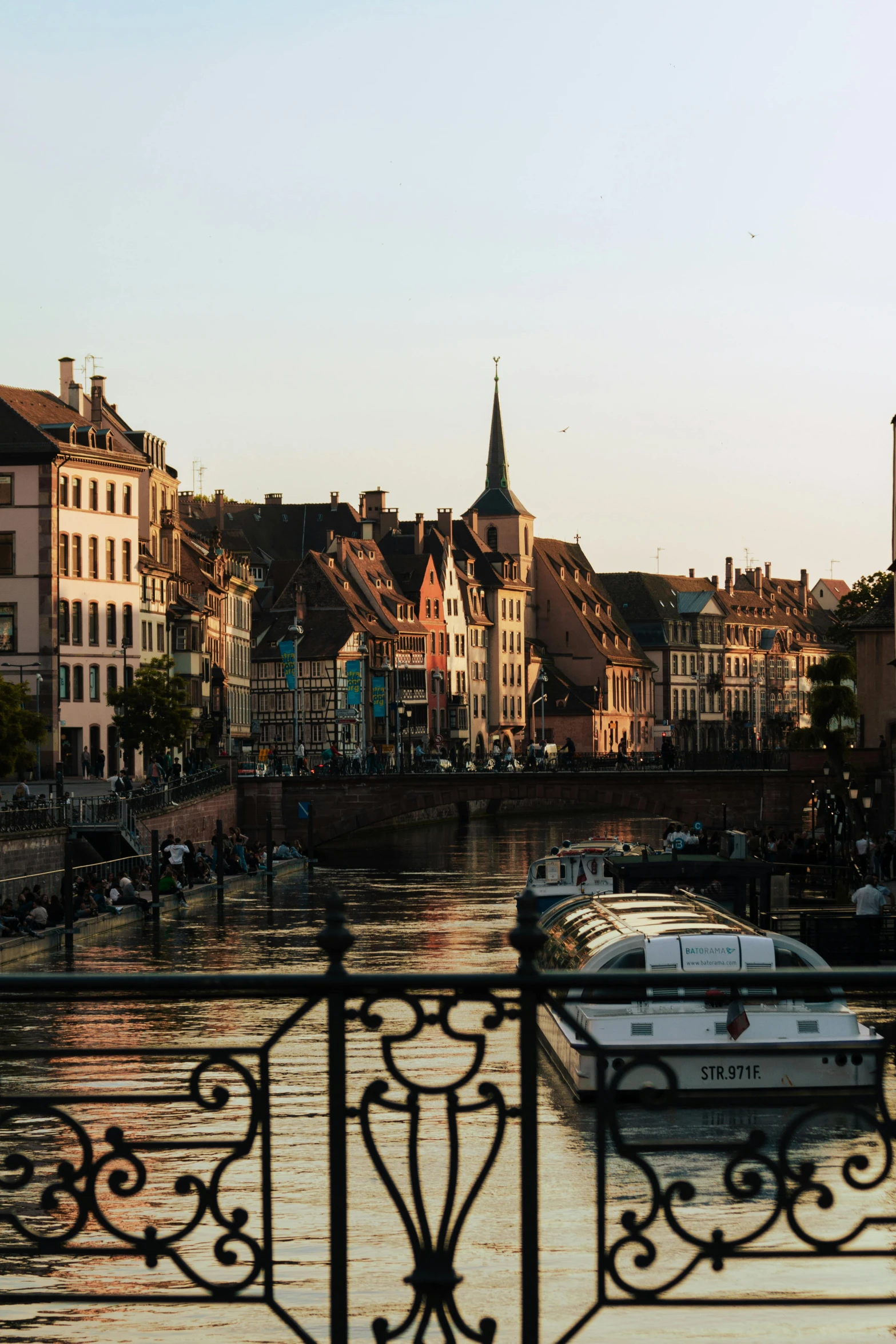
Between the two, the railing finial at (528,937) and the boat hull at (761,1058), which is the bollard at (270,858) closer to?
the boat hull at (761,1058)

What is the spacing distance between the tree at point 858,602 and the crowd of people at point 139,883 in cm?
4475

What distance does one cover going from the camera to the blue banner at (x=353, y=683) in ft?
452

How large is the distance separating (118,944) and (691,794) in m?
43.9

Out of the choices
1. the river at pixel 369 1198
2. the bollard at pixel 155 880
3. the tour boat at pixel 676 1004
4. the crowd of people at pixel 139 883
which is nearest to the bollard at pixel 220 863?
the crowd of people at pixel 139 883

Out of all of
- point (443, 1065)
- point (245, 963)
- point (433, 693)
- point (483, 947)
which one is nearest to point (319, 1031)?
point (443, 1065)

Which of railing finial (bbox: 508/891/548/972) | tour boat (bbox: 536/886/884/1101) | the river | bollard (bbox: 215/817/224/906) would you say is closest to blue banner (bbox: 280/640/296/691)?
bollard (bbox: 215/817/224/906)

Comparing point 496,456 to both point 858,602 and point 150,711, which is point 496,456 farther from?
point 150,711

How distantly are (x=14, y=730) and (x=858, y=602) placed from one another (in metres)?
75.8

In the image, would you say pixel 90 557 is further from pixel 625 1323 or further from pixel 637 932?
pixel 625 1323

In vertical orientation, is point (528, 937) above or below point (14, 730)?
below

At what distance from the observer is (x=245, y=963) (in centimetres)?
4684

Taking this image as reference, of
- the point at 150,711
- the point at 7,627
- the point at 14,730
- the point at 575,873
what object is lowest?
the point at 575,873

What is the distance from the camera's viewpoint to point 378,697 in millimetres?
142250

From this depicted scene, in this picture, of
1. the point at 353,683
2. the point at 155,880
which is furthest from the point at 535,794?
the point at 353,683
